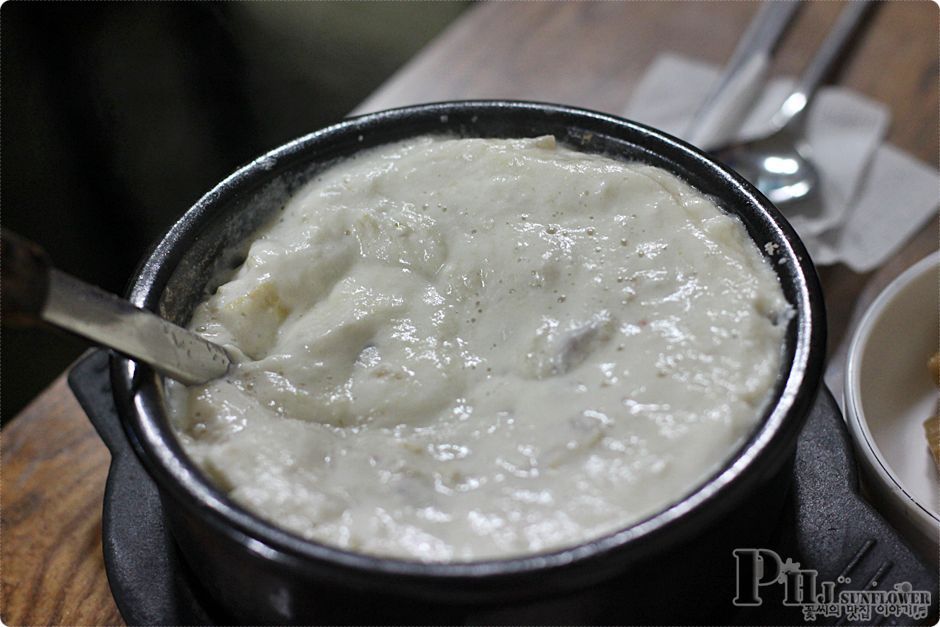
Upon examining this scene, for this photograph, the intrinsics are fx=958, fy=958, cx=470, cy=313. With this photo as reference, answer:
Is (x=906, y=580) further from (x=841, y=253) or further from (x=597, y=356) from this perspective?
(x=841, y=253)

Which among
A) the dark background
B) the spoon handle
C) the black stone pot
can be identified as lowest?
the dark background

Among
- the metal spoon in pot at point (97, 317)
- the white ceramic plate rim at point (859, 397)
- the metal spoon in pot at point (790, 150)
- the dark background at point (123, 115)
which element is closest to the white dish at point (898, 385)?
the white ceramic plate rim at point (859, 397)

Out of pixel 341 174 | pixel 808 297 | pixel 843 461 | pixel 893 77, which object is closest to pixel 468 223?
pixel 341 174

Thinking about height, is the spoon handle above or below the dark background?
above

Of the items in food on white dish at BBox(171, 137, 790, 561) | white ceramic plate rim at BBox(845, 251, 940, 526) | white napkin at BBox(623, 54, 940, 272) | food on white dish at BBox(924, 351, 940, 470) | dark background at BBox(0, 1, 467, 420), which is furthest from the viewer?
dark background at BBox(0, 1, 467, 420)

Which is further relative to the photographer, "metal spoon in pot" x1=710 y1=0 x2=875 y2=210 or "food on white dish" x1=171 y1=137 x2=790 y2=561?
"metal spoon in pot" x1=710 y1=0 x2=875 y2=210

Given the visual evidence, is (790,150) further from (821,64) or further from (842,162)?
(821,64)

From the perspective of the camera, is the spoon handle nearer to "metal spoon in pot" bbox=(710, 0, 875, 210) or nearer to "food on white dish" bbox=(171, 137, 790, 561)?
"metal spoon in pot" bbox=(710, 0, 875, 210)

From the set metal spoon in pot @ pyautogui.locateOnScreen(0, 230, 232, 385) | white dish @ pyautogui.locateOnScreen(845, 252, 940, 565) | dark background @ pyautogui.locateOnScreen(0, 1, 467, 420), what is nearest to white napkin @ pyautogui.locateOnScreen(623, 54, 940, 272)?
white dish @ pyautogui.locateOnScreen(845, 252, 940, 565)
